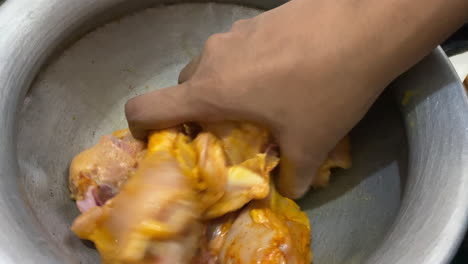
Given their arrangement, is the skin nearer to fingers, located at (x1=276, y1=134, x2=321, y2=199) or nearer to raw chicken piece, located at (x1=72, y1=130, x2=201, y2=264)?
fingers, located at (x1=276, y1=134, x2=321, y2=199)

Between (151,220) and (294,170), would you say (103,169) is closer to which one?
(151,220)

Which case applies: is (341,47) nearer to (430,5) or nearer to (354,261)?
(430,5)

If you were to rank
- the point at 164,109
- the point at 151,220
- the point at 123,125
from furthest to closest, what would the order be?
the point at 123,125 → the point at 164,109 → the point at 151,220

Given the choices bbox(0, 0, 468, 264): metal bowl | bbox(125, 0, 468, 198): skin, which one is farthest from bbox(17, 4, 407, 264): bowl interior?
bbox(125, 0, 468, 198): skin

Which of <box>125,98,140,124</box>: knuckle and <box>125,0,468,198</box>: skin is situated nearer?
<box>125,0,468,198</box>: skin

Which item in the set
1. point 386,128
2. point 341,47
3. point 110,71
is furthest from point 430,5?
point 110,71

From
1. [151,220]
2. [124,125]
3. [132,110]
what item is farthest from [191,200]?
[124,125]
